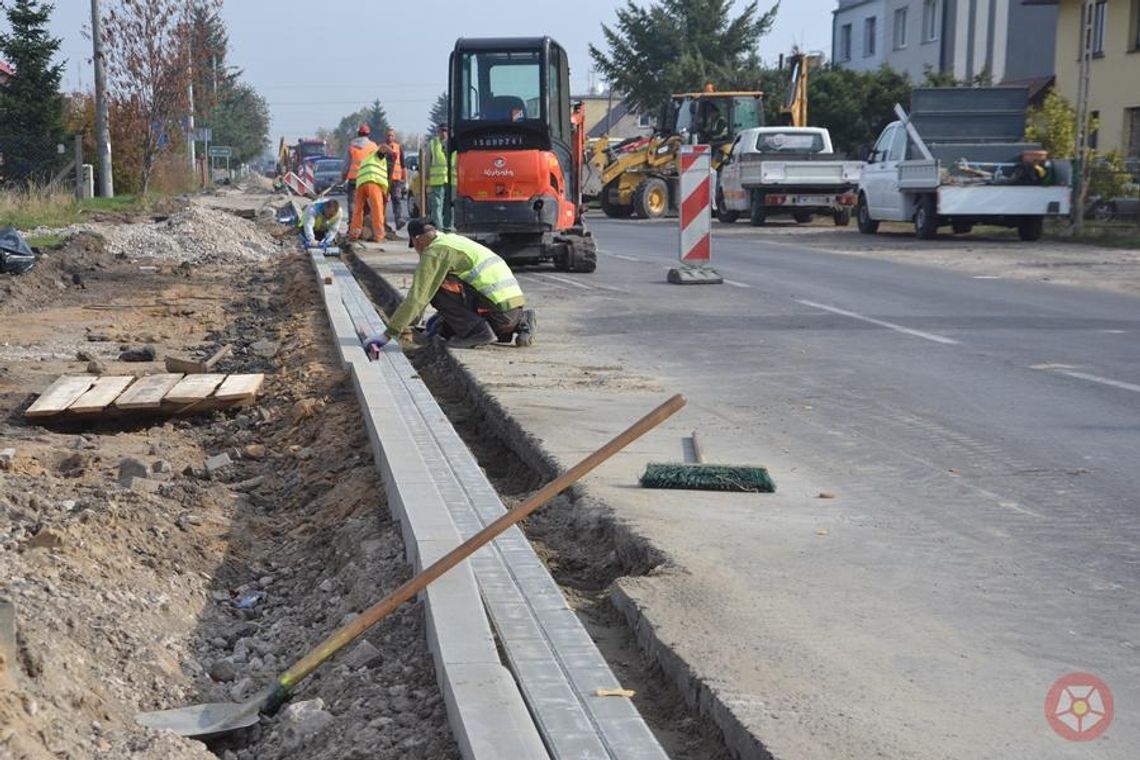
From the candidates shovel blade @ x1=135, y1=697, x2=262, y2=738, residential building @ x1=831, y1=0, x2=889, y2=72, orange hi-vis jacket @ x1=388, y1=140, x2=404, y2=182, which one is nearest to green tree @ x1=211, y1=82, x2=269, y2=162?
residential building @ x1=831, y1=0, x2=889, y2=72

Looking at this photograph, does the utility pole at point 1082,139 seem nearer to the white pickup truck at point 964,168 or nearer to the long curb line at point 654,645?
the white pickup truck at point 964,168

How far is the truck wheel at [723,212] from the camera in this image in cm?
3688

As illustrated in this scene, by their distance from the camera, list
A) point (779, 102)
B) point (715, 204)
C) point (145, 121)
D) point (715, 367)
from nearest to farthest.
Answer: point (715, 367) < point (715, 204) < point (145, 121) < point (779, 102)

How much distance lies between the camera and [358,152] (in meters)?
26.2

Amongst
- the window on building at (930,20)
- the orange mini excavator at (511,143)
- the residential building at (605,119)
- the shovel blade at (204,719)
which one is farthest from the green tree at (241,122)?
the shovel blade at (204,719)

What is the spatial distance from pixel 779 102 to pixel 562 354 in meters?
41.0

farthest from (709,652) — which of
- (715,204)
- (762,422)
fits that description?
(715,204)

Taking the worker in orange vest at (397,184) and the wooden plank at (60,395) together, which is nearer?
the wooden plank at (60,395)

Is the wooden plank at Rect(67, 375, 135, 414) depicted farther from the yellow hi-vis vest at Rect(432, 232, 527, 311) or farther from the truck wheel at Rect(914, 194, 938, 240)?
the truck wheel at Rect(914, 194, 938, 240)

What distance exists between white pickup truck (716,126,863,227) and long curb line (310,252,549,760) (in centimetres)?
2732

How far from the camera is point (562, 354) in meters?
11.8

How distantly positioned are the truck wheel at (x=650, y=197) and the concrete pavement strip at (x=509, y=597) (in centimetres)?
3010

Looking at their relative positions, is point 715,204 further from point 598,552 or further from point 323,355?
point 598,552

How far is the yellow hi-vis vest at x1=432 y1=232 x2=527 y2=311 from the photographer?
37.2 feet
